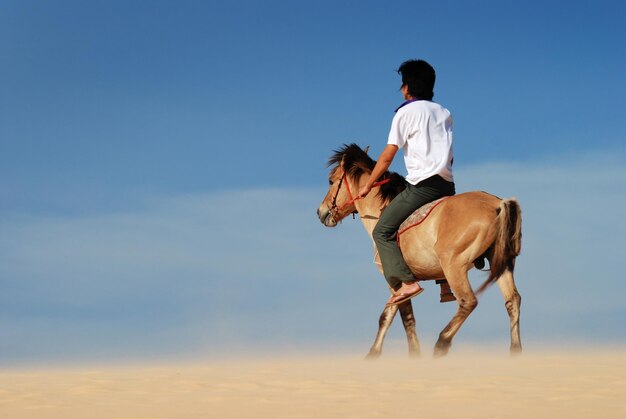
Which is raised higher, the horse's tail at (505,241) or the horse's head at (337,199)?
the horse's head at (337,199)

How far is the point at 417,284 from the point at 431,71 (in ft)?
9.04

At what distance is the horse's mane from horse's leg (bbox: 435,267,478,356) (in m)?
1.70

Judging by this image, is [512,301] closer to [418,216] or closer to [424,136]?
[418,216]

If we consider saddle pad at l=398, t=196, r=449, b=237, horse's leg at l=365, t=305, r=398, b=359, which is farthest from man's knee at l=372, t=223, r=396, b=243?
horse's leg at l=365, t=305, r=398, b=359

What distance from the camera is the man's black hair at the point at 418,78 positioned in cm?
1046

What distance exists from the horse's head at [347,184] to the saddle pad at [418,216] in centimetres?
79

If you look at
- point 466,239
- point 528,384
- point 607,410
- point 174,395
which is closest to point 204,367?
point 174,395

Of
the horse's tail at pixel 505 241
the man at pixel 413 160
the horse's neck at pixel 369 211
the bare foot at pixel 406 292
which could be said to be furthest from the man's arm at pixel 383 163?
the horse's tail at pixel 505 241

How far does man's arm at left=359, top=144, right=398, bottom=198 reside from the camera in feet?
33.7

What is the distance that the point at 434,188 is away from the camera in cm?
1037

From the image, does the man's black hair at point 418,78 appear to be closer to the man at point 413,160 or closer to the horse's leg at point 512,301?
the man at point 413,160

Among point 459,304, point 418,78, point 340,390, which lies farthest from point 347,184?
point 340,390

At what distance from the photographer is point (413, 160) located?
10320 mm

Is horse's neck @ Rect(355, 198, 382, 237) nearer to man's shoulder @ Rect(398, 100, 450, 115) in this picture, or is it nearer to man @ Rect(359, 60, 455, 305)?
man @ Rect(359, 60, 455, 305)
